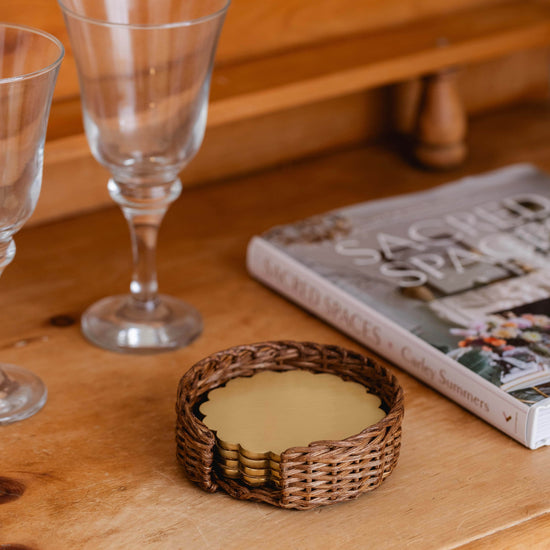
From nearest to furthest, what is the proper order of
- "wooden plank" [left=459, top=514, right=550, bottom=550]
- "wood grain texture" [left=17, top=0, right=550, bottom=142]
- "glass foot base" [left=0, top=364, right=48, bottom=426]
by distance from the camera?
"wooden plank" [left=459, top=514, right=550, bottom=550]
"glass foot base" [left=0, top=364, right=48, bottom=426]
"wood grain texture" [left=17, top=0, right=550, bottom=142]

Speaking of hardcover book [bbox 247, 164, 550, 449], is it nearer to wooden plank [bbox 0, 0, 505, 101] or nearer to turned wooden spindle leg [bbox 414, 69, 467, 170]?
turned wooden spindle leg [bbox 414, 69, 467, 170]

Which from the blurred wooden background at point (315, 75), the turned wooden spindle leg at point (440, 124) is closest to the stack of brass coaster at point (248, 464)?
the blurred wooden background at point (315, 75)

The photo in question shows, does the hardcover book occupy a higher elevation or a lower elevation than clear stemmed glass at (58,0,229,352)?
lower

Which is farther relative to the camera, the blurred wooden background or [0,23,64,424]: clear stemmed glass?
the blurred wooden background

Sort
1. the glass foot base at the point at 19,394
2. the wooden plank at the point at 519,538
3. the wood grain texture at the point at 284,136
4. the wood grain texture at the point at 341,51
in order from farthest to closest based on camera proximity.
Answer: the wood grain texture at the point at 284,136 → the wood grain texture at the point at 341,51 → the glass foot base at the point at 19,394 → the wooden plank at the point at 519,538

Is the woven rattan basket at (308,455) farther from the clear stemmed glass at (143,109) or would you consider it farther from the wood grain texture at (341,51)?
the wood grain texture at (341,51)

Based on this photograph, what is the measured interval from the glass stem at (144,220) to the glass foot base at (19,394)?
0.41 ft

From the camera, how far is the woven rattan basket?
58 centimetres

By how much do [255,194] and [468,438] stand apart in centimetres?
49

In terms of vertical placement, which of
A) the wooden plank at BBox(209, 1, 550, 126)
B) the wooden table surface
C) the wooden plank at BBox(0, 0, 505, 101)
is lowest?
the wooden table surface

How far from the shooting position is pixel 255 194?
3.56 feet

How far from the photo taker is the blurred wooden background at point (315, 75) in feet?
3.02

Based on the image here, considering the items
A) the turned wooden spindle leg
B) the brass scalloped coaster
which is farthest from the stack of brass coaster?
the turned wooden spindle leg

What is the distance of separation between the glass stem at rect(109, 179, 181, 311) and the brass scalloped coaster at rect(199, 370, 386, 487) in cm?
18
